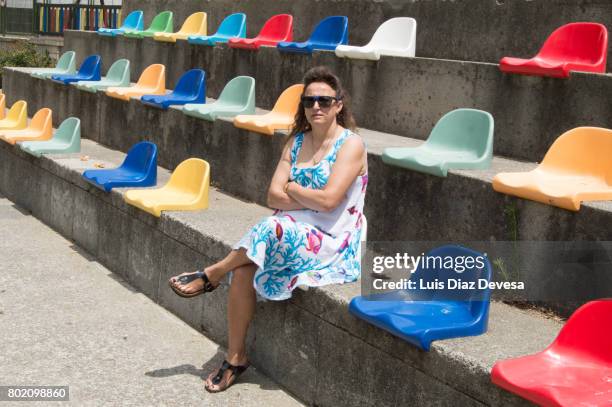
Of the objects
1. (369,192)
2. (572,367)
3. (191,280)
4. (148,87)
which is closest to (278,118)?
(369,192)

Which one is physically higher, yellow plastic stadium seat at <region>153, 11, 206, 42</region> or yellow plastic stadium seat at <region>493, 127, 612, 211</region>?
yellow plastic stadium seat at <region>153, 11, 206, 42</region>

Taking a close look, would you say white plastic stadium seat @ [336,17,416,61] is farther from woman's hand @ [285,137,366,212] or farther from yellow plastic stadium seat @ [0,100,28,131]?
yellow plastic stadium seat @ [0,100,28,131]

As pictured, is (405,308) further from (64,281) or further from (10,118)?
(10,118)

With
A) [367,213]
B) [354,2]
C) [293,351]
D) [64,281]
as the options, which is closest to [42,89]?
[354,2]

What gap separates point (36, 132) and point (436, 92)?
4.22 meters

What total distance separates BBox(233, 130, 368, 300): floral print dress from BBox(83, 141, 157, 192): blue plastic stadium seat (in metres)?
2.19

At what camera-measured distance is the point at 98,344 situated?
466 centimetres

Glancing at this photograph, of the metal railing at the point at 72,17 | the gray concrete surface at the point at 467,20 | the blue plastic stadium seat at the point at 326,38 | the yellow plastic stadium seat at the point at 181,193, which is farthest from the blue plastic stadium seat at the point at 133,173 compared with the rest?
the metal railing at the point at 72,17

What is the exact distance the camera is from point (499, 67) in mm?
5199

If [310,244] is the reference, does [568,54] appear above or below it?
above

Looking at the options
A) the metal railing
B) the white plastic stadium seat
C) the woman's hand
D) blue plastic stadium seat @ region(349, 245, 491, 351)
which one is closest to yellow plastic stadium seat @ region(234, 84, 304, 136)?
the white plastic stadium seat

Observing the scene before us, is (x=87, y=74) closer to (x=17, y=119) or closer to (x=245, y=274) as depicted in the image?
(x=17, y=119)

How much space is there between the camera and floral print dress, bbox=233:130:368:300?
3.95m

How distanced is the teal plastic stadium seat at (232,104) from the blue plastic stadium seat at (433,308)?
3.15 meters
